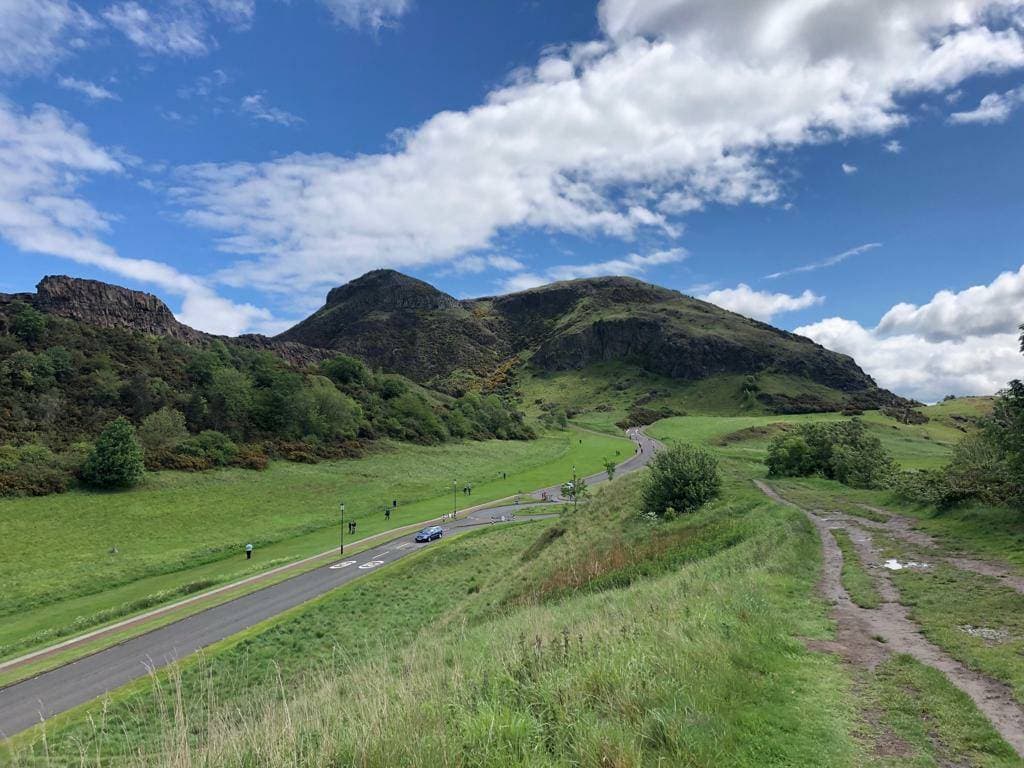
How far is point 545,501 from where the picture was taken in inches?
2938

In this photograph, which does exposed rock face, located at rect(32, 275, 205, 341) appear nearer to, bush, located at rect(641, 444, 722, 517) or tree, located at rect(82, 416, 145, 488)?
tree, located at rect(82, 416, 145, 488)

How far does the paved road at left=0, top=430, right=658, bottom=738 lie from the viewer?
2128cm

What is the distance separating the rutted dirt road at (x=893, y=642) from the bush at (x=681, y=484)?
11.5 metres

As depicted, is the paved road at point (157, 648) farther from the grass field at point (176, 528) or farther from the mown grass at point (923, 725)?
the mown grass at point (923, 725)

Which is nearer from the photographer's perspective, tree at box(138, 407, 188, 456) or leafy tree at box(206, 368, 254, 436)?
tree at box(138, 407, 188, 456)

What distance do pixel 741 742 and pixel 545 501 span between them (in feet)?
228

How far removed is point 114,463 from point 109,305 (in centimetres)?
15518

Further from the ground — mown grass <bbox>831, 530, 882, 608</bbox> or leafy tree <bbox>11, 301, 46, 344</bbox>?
leafy tree <bbox>11, 301, 46, 344</bbox>

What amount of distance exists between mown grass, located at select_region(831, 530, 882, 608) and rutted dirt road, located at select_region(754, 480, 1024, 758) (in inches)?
6.2

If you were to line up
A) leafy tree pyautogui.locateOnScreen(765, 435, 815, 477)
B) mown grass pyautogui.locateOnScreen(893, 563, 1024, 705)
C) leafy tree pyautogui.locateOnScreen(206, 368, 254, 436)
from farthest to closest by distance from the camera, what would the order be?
leafy tree pyautogui.locateOnScreen(206, 368, 254, 436) → leafy tree pyautogui.locateOnScreen(765, 435, 815, 477) → mown grass pyautogui.locateOnScreen(893, 563, 1024, 705)

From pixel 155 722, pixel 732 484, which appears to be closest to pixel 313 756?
pixel 155 722

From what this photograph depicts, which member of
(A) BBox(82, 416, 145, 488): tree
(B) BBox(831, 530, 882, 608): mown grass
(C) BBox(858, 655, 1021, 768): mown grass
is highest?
(A) BBox(82, 416, 145, 488): tree

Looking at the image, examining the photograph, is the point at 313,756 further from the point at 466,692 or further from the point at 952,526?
the point at 952,526

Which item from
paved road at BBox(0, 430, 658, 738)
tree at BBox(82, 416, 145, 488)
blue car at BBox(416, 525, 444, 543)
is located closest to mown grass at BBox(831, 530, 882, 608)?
paved road at BBox(0, 430, 658, 738)
